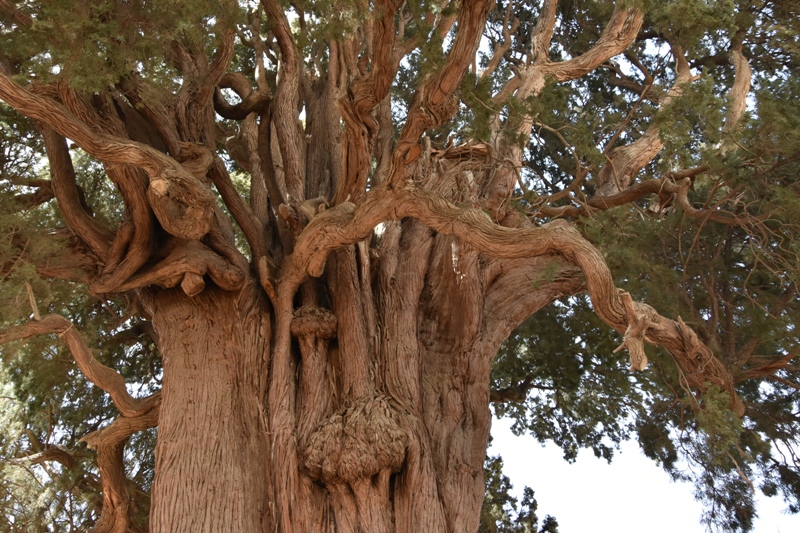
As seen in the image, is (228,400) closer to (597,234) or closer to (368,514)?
A: (368,514)

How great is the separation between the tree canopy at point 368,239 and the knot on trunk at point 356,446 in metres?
0.02

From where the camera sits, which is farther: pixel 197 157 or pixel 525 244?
pixel 197 157

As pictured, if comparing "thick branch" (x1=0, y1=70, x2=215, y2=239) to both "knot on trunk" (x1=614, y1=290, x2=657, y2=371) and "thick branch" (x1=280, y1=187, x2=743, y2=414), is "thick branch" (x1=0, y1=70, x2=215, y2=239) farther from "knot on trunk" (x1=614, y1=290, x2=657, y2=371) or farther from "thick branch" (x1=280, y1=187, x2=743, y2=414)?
"knot on trunk" (x1=614, y1=290, x2=657, y2=371)

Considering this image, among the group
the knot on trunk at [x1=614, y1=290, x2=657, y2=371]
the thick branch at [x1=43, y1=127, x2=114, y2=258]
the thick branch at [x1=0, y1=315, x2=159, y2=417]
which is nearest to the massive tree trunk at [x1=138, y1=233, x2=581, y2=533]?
the thick branch at [x1=0, y1=315, x2=159, y2=417]

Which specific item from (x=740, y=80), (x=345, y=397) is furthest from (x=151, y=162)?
(x=740, y=80)

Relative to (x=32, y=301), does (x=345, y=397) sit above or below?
below

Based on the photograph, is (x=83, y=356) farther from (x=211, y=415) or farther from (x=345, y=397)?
(x=345, y=397)

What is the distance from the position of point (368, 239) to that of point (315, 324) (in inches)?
41.1

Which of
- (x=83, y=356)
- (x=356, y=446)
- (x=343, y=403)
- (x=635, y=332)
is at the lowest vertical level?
(x=356, y=446)

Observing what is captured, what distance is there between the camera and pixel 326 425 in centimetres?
538

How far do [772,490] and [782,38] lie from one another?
4.42 m

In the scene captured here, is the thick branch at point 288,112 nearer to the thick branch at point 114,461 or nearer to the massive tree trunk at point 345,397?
the massive tree trunk at point 345,397

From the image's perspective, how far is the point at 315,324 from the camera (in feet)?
19.5

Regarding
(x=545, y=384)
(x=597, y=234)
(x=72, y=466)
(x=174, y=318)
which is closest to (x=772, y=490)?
(x=545, y=384)
